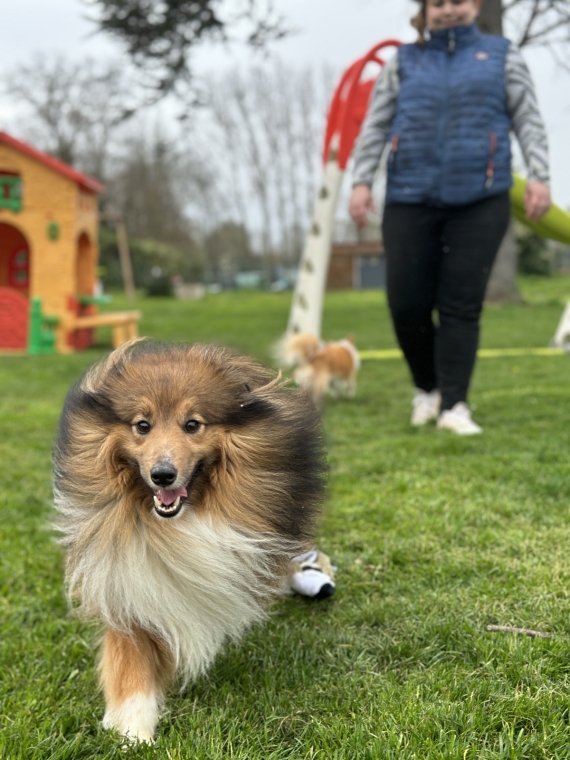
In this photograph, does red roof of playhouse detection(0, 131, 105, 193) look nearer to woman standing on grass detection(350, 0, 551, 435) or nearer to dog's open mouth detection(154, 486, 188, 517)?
woman standing on grass detection(350, 0, 551, 435)

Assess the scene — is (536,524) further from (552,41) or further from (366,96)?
(552,41)

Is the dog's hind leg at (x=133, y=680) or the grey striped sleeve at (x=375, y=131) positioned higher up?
the grey striped sleeve at (x=375, y=131)

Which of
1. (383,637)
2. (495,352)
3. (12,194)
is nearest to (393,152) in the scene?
(383,637)

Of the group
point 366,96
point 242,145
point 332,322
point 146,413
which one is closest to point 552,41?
point 332,322

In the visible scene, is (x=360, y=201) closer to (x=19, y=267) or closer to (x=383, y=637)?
(x=383, y=637)

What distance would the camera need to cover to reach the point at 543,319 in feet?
46.4

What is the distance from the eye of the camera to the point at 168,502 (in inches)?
74.9

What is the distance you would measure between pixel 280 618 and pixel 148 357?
40.4 inches

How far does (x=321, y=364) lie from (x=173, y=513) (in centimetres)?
484

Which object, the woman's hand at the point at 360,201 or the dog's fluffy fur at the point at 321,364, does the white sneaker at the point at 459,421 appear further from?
A: the dog's fluffy fur at the point at 321,364

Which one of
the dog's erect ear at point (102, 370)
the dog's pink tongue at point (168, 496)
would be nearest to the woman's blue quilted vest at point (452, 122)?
the dog's erect ear at point (102, 370)

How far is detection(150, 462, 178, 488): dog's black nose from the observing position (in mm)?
1802

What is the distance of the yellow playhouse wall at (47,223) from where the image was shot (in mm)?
11164

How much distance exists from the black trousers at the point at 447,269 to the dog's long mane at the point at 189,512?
2570 mm
